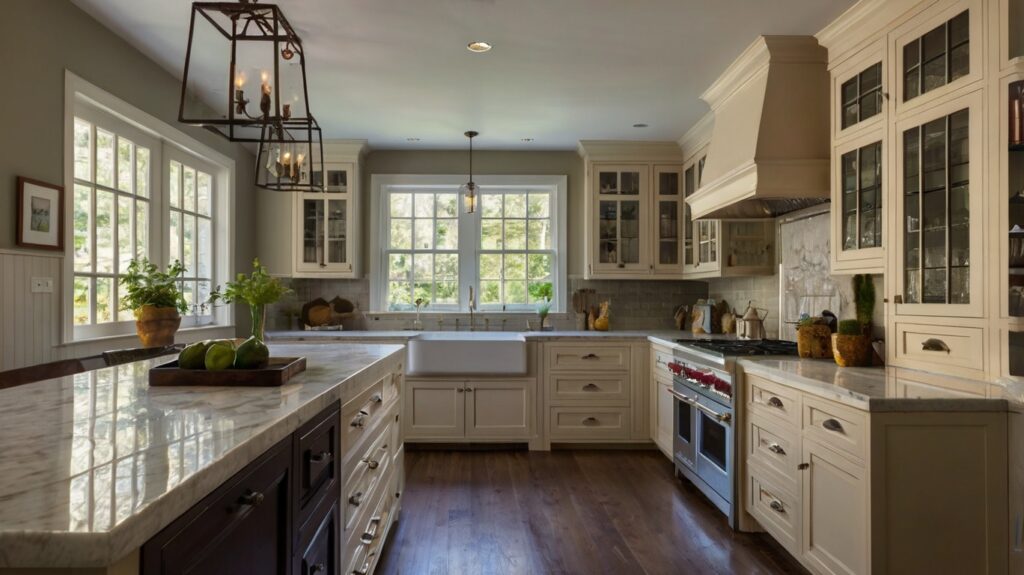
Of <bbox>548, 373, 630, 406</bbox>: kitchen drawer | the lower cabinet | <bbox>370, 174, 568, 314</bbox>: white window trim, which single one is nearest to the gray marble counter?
<bbox>548, 373, 630, 406</bbox>: kitchen drawer

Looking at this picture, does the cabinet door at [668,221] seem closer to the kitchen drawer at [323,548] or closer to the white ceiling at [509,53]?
the white ceiling at [509,53]

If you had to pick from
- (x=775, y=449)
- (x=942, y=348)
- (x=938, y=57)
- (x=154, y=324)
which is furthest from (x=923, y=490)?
(x=154, y=324)

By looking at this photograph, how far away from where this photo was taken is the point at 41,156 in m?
2.60

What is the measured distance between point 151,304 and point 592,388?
120 inches

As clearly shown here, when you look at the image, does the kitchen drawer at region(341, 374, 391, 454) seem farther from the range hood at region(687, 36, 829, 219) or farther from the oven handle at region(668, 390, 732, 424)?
the range hood at region(687, 36, 829, 219)

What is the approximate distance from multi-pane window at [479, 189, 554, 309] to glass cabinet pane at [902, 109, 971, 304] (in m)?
3.27

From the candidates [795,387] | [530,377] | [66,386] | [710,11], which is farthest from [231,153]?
[795,387]

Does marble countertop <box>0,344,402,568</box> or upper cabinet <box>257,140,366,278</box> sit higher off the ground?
upper cabinet <box>257,140,366,278</box>

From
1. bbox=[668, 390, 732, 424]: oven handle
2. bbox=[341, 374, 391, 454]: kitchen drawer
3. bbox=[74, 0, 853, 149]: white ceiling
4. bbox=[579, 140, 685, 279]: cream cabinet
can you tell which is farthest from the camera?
bbox=[579, 140, 685, 279]: cream cabinet

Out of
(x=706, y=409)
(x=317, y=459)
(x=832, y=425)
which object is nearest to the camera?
(x=317, y=459)

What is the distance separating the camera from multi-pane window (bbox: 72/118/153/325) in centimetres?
298

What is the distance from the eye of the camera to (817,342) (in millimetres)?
2955

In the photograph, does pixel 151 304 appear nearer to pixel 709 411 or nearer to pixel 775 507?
pixel 709 411

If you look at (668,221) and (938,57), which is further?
(668,221)
